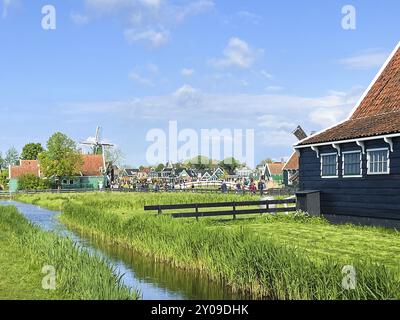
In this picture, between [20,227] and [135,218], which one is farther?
[135,218]

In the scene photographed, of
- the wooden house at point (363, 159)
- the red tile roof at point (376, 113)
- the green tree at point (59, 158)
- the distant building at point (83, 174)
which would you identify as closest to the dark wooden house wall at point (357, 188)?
the wooden house at point (363, 159)

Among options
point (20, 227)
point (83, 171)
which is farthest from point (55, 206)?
point (83, 171)

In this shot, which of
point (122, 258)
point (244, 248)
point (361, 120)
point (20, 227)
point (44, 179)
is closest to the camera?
point (244, 248)

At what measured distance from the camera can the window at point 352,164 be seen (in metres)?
20.3

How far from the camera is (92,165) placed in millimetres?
93125

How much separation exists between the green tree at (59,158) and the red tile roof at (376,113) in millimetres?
63599

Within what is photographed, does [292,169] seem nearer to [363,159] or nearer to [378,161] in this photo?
[363,159]

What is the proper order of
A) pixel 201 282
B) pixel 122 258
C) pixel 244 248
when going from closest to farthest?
pixel 244 248 < pixel 201 282 < pixel 122 258

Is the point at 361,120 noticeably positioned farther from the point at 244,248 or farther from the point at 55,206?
the point at 55,206

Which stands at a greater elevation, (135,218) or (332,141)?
(332,141)

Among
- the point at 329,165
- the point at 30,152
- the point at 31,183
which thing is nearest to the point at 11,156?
the point at 30,152

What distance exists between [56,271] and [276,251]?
4989 millimetres

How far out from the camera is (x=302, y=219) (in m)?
22.8
